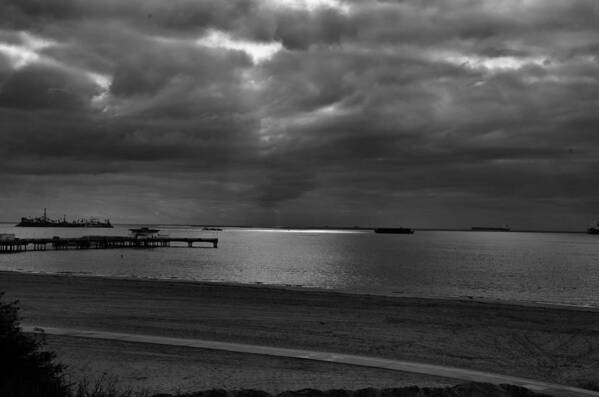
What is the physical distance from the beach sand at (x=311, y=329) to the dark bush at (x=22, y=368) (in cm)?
296

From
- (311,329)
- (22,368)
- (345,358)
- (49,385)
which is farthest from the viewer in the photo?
(311,329)

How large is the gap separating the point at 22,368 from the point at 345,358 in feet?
23.2

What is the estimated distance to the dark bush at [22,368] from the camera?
21.2 ft

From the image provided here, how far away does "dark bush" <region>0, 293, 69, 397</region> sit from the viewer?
647 cm

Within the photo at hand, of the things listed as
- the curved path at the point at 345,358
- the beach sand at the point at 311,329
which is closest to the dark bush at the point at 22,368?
the beach sand at the point at 311,329

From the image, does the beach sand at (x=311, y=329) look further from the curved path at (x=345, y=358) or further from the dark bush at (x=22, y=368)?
the dark bush at (x=22, y=368)

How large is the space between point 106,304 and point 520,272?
54.6 m

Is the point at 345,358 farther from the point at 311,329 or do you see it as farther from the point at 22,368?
the point at 22,368

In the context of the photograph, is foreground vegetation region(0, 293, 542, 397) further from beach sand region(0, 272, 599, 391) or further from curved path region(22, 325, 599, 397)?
curved path region(22, 325, 599, 397)

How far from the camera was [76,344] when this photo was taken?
13062 mm

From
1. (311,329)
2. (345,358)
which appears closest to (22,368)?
(345,358)

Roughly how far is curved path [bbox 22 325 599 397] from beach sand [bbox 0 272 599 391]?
1.77ft

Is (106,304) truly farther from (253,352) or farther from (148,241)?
(148,241)

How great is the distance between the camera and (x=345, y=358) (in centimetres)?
1225
